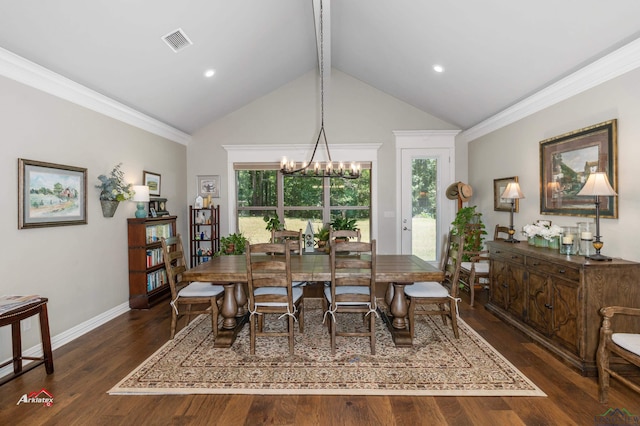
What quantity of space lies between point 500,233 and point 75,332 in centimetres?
535

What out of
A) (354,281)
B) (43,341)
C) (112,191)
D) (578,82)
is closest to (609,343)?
(354,281)

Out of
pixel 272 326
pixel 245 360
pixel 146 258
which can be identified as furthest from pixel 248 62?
pixel 245 360

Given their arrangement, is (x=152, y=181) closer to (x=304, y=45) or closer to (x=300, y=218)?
(x=300, y=218)

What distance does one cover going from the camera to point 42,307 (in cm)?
258

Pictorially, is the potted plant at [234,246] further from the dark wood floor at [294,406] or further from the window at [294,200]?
the dark wood floor at [294,406]

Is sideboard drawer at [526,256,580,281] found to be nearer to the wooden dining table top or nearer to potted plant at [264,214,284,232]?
the wooden dining table top

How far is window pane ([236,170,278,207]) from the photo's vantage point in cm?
618

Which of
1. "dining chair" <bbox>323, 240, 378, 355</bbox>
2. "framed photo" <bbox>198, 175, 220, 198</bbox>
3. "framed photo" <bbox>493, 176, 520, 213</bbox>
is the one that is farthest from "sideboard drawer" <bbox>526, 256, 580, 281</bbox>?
"framed photo" <bbox>198, 175, 220, 198</bbox>

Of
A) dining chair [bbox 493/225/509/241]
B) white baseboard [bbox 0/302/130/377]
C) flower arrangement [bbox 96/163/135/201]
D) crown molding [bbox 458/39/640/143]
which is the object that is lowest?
white baseboard [bbox 0/302/130/377]

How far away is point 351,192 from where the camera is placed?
20.2ft

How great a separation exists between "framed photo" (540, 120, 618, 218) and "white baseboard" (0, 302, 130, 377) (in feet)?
16.7

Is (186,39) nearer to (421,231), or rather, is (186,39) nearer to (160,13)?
(160,13)

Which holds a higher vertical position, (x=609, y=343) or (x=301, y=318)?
(x=609, y=343)

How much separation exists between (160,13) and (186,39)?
444mm
